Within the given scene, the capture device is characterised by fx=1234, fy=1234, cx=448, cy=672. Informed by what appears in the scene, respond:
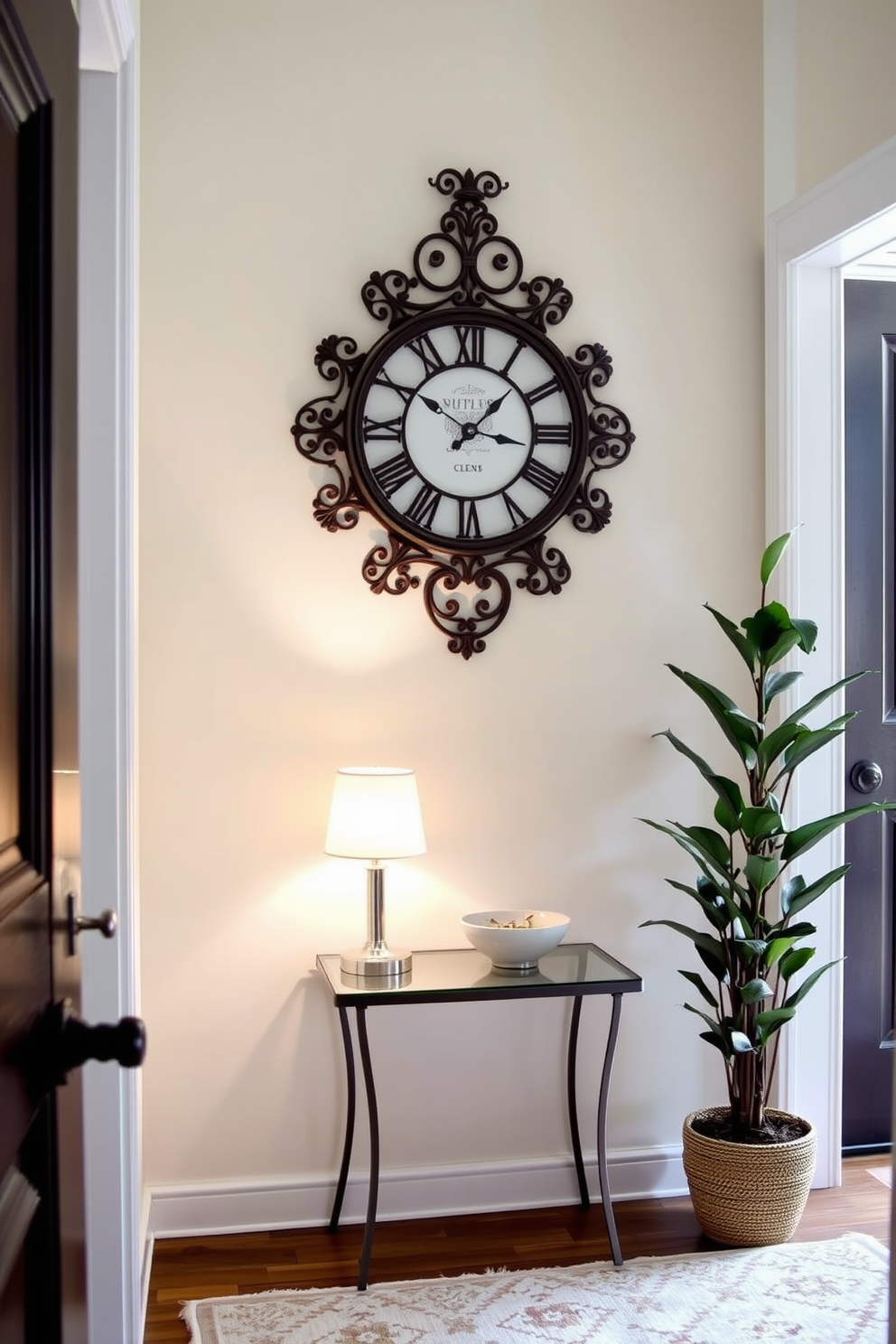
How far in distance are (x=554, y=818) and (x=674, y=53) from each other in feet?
6.17

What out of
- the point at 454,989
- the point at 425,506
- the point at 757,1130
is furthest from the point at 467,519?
the point at 757,1130

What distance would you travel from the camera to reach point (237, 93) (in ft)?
9.07

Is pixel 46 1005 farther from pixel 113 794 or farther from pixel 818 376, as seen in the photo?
pixel 818 376

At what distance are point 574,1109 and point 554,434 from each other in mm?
1613

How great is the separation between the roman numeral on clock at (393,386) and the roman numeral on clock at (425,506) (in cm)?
21

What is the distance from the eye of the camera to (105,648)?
1999mm

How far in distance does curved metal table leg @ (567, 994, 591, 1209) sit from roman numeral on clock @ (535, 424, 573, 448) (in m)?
1.32

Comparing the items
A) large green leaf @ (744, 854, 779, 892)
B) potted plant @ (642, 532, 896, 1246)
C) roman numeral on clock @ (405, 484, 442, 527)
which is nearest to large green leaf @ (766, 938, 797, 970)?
potted plant @ (642, 532, 896, 1246)

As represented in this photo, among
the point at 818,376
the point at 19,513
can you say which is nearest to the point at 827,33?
the point at 818,376

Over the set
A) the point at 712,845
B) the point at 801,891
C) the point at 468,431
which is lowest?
the point at 801,891

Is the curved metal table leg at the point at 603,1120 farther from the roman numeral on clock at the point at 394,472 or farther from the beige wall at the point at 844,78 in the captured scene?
the beige wall at the point at 844,78

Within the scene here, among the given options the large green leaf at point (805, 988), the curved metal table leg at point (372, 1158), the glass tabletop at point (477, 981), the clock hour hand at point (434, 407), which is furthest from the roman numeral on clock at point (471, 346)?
the large green leaf at point (805, 988)

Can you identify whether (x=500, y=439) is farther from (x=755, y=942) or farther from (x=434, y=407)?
(x=755, y=942)

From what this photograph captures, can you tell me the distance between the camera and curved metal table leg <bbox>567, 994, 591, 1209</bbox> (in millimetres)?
2910
